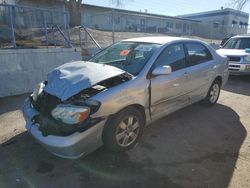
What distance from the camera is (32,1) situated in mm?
21906

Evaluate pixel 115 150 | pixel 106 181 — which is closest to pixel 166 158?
pixel 115 150

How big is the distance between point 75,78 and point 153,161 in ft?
5.17

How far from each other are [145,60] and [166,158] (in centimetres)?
152

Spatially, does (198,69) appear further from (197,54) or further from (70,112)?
(70,112)

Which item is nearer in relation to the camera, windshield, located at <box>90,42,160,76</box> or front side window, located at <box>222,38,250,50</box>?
windshield, located at <box>90,42,160,76</box>

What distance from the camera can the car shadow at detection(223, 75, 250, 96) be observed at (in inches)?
276

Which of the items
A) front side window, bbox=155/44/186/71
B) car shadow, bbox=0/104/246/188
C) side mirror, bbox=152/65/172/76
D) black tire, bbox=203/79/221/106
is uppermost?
front side window, bbox=155/44/186/71

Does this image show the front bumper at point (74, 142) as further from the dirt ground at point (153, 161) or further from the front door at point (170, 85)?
the front door at point (170, 85)

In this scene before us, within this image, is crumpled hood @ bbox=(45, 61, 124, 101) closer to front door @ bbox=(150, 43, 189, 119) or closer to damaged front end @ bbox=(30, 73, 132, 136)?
damaged front end @ bbox=(30, 73, 132, 136)

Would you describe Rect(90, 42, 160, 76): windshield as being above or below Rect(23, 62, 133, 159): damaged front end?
above

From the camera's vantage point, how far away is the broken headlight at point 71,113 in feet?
9.18

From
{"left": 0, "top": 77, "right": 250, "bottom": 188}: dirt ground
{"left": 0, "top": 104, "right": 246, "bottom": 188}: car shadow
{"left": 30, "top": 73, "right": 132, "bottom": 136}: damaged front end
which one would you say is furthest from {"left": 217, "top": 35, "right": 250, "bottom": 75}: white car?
{"left": 30, "top": 73, "right": 132, "bottom": 136}: damaged front end

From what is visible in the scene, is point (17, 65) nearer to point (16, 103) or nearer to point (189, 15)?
point (16, 103)

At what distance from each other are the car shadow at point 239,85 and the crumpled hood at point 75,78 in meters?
5.03
